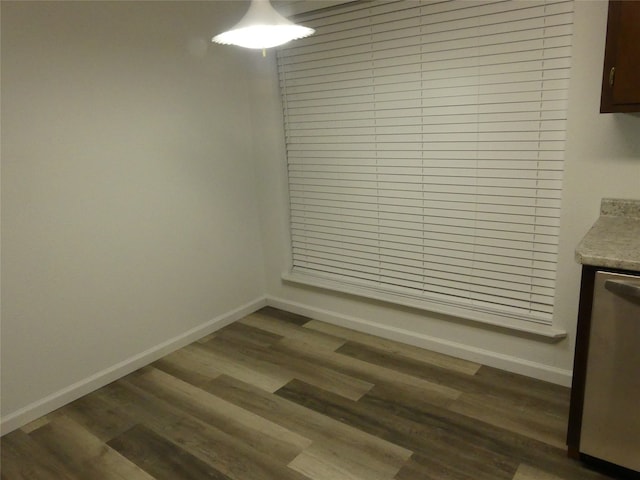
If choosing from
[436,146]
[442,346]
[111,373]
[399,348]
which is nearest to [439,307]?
[442,346]

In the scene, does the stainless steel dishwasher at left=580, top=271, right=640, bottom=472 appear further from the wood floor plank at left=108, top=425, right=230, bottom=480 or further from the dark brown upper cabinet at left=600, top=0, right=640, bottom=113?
the wood floor plank at left=108, top=425, right=230, bottom=480

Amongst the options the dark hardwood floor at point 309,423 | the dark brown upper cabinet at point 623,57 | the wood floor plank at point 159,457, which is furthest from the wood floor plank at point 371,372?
the dark brown upper cabinet at point 623,57

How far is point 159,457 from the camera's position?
2.20 metres

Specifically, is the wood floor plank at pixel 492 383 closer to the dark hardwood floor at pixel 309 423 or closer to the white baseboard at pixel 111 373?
the dark hardwood floor at pixel 309 423

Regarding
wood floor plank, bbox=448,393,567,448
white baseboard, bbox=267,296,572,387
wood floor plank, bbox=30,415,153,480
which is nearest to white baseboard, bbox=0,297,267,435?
wood floor plank, bbox=30,415,153,480

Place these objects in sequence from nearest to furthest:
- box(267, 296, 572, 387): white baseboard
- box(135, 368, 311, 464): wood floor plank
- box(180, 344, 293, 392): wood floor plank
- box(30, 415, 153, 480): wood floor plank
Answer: box(30, 415, 153, 480): wood floor plank, box(135, 368, 311, 464): wood floor plank, box(267, 296, 572, 387): white baseboard, box(180, 344, 293, 392): wood floor plank

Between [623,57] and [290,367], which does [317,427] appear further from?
[623,57]

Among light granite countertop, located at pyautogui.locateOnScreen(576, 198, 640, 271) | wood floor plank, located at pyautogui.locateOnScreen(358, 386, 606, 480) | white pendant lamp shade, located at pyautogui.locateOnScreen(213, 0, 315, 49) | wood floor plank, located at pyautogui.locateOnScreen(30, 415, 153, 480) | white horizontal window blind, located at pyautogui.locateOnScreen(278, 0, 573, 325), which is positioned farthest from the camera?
white horizontal window blind, located at pyautogui.locateOnScreen(278, 0, 573, 325)

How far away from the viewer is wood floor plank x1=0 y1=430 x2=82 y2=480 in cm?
213

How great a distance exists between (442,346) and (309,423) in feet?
3.42

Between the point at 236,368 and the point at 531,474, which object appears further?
the point at 236,368

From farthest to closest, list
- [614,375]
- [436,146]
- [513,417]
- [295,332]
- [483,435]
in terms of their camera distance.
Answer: [295,332]
[436,146]
[513,417]
[483,435]
[614,375]

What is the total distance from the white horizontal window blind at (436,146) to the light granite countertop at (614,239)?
280mm

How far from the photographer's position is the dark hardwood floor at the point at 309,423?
2.07 m
